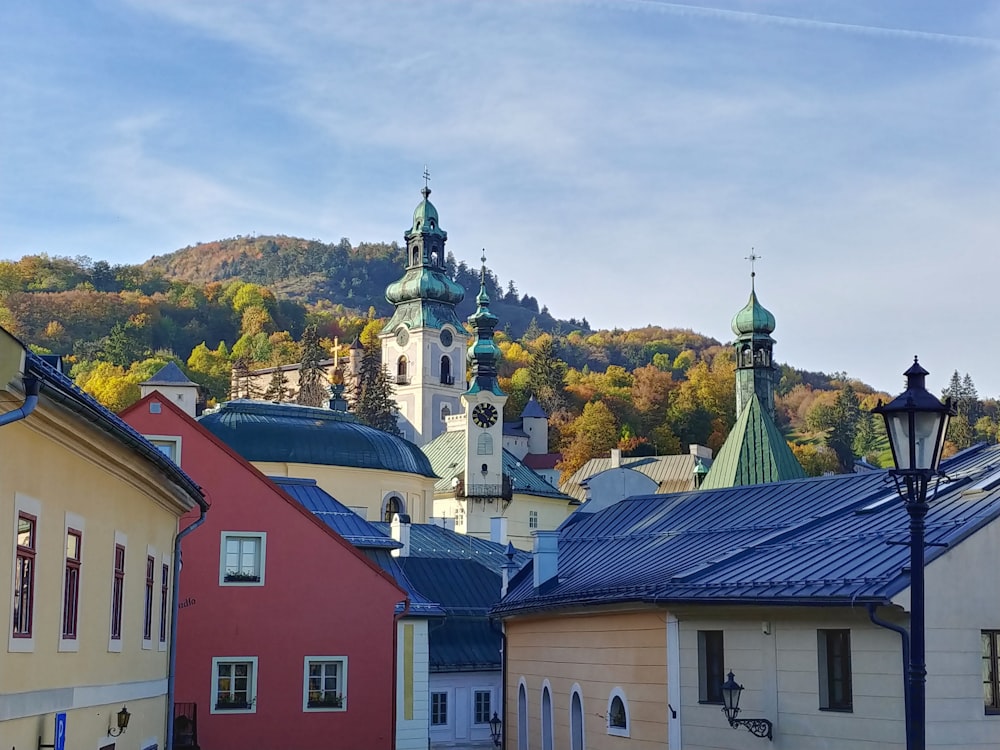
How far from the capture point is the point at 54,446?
14.4m

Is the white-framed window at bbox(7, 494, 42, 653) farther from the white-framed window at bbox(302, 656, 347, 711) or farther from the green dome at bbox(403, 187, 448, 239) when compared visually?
the green dome at bbox(403, 187, 448, 239)

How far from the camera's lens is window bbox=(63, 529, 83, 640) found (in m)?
15.3

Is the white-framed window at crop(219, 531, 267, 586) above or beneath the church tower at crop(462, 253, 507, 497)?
beneath

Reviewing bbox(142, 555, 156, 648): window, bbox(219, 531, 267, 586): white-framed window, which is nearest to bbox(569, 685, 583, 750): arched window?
bbox(219, 531, 267, 586): white-framed window

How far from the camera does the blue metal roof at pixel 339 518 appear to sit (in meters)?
35.4

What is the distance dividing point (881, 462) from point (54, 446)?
126 metres

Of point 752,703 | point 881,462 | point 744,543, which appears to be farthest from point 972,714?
point 881,462

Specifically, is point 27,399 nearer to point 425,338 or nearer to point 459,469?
point 459,469

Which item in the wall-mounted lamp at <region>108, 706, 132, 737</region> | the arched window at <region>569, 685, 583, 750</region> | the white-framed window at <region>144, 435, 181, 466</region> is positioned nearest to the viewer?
the wall-mounted lamp at <region>108, 706, 132, 737</region>

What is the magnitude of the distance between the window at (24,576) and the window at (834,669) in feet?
34.7

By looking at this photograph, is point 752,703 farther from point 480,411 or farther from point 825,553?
point 480,411

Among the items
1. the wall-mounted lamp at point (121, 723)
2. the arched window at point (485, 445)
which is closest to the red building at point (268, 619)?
the wall-mounted lamp at point (121, 723)

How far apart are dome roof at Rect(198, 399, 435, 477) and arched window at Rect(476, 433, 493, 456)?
30.4 meters

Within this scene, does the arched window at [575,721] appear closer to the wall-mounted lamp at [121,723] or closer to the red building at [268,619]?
the red building at [268,619]
